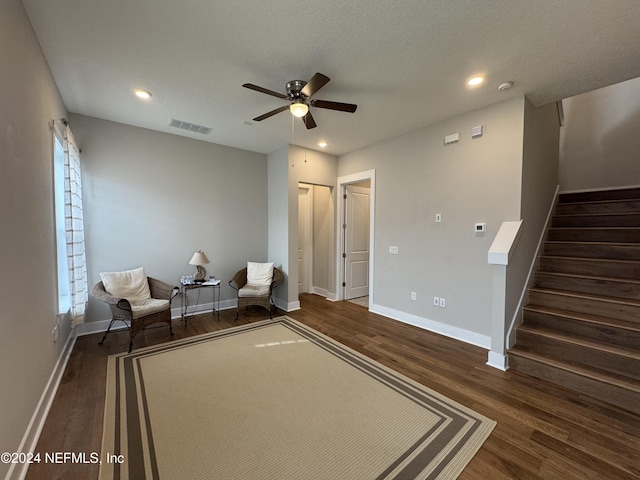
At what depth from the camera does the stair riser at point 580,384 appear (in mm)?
2069

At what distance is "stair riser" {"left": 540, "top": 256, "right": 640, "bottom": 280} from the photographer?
2.87 metres

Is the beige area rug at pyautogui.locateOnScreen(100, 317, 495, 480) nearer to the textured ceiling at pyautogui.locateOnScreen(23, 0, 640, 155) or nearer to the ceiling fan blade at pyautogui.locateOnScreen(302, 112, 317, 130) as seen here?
the ceiling fan blade at pyautogui.locateOnScreen(302, 112, 317, 130)

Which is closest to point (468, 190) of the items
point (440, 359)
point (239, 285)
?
point (440, 359)

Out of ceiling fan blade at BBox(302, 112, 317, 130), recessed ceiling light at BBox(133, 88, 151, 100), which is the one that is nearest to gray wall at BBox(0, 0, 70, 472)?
recessed ceiling light at BBox(133, 88, 151, 100)

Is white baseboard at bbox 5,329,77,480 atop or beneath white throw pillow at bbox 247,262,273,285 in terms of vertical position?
beneath

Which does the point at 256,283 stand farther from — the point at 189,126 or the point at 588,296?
the point at 588,296

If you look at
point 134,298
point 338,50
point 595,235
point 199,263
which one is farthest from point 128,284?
point 595,235

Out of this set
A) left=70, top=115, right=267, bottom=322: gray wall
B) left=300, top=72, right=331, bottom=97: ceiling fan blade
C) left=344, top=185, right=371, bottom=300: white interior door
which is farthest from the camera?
left=344, top=185, right=371, bottom=300: white interior door

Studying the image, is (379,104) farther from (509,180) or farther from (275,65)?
(509,180)

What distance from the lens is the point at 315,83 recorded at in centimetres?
218

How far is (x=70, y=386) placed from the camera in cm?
232

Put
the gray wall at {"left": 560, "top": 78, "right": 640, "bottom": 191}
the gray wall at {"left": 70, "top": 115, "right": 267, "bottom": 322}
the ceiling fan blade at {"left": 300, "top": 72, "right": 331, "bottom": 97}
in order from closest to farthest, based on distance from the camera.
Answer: the ceiling fan blade at {"left": 300, "top": 72, "right": 331, "bottom": 97} < the gray wall at {"left": 70, "top": 115, "right": 267, "bottom": 322} < the gray wall at {"left": 560, "top": 78, "right": 640, "bottom": 191}

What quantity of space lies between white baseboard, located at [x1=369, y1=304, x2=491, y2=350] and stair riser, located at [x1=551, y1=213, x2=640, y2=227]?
233 cm

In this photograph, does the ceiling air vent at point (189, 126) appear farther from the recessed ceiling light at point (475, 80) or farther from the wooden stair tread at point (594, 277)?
the wooden stair tread at point (594, 277)
